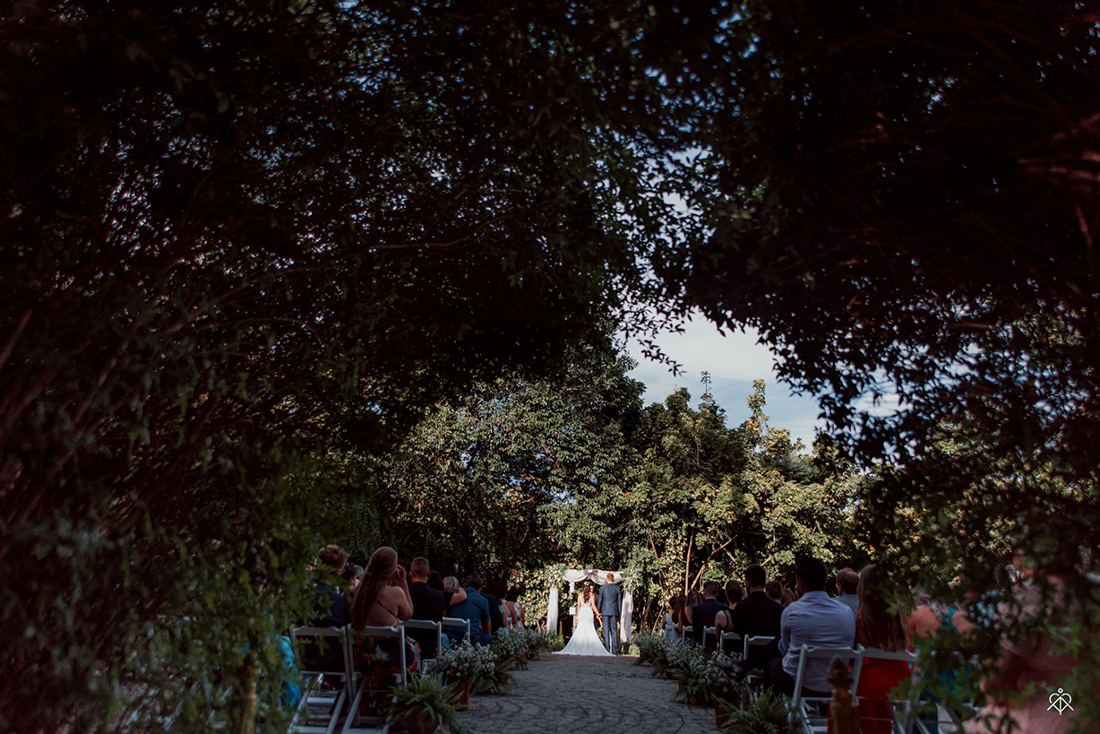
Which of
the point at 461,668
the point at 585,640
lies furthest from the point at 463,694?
the point at 585,640

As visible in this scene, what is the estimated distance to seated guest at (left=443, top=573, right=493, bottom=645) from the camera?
1045cm

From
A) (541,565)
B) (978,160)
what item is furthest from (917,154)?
(541,565)

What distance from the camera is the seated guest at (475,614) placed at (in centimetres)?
1045

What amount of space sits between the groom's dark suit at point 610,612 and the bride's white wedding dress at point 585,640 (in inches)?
10.1

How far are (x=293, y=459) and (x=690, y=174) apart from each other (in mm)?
2464

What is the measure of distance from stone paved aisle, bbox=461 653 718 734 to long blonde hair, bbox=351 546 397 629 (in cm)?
182

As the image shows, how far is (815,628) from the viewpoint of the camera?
606cm

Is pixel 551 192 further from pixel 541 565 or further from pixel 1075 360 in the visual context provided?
pixel 541 565

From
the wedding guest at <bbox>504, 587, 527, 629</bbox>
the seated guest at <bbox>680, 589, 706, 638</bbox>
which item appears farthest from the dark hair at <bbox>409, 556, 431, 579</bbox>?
the wedding guest at <bbox>504, 587, 527, 629</bbox>

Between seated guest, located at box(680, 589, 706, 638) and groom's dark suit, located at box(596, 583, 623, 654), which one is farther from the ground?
seated guest, located at box(680, 589, 706, 638)

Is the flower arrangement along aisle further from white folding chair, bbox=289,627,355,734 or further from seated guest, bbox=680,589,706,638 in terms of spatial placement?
seated guest, bbox=680,589,706,638

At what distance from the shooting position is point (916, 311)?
3.79 metres

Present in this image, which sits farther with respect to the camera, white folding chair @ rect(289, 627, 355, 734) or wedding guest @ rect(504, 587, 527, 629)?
wedding guest @ rect(504, 587, 527, 629)

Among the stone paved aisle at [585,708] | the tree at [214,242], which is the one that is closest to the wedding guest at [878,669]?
the stone paved aisle at [585,708]
